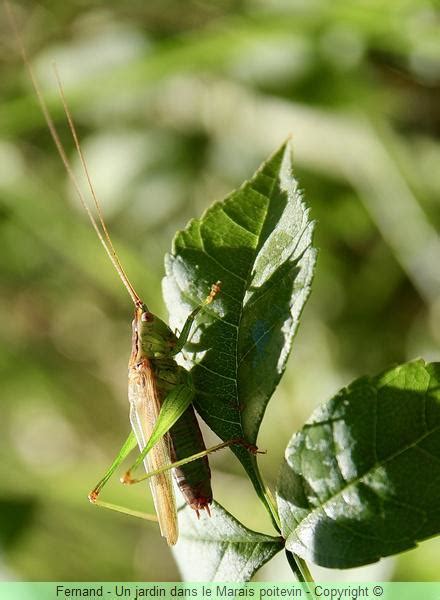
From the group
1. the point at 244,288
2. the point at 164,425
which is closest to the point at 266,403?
the point at 244,288

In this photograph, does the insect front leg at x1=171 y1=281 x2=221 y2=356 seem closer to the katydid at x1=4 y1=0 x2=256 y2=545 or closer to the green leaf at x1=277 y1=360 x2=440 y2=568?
the katydid at x1=4 y1=0 x2=256 y2=545

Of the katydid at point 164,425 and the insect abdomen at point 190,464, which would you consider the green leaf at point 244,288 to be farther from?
the insect abdomen at point 190,464

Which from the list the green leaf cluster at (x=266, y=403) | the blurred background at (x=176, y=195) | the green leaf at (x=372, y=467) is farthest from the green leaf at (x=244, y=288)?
the blurred background at (x=176, y=195)

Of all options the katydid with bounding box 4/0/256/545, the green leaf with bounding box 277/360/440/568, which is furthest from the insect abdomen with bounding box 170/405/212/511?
the green leaf with bounding box 277/360/440/568

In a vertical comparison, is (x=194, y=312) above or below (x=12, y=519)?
above

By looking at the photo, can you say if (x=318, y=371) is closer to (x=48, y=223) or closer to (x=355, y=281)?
(x=355, y=281)

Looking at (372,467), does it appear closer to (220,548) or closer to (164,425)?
(220,548)
